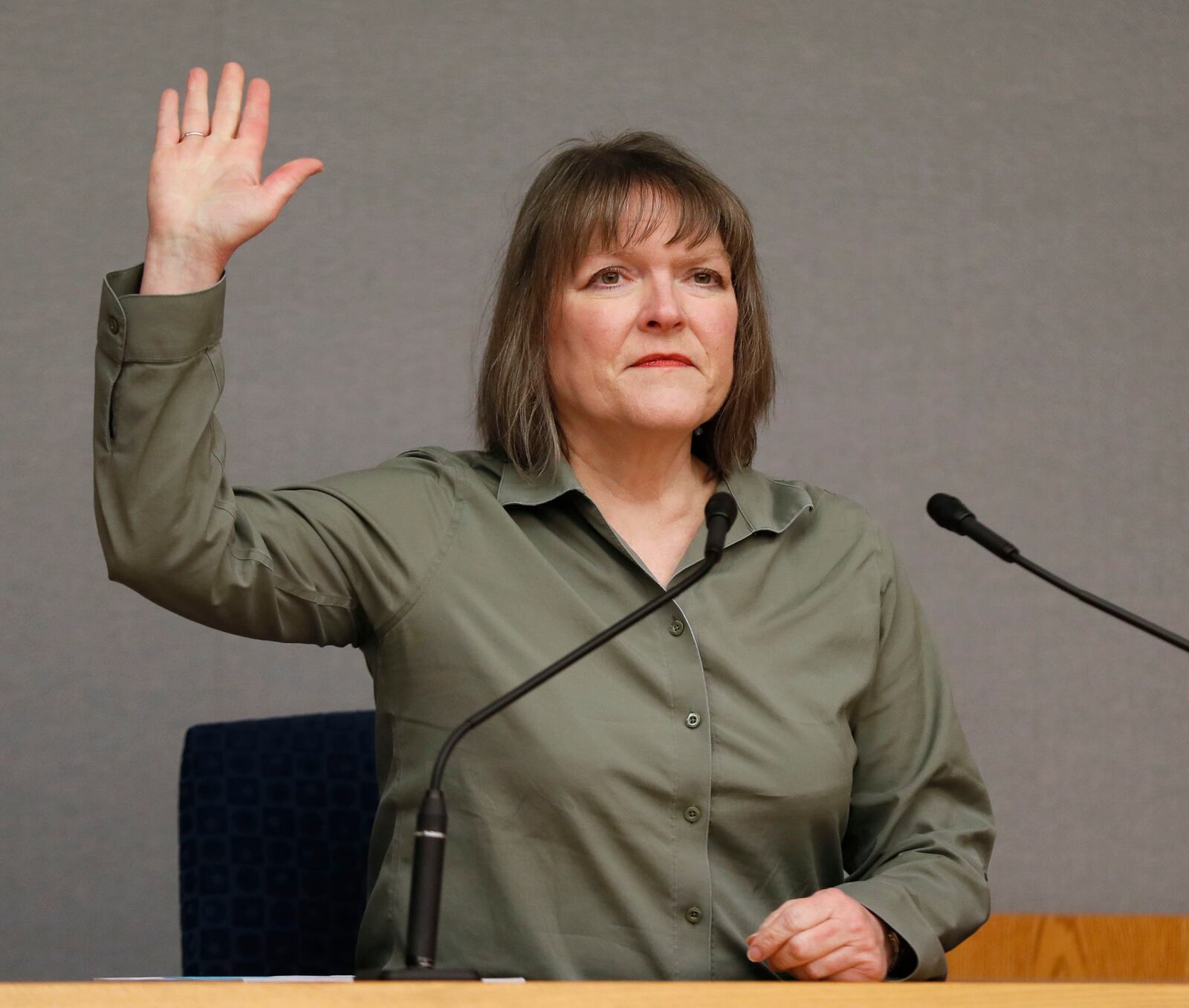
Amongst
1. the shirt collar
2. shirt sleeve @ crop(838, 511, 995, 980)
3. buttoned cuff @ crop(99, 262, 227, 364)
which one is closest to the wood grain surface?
shirt sleeve @ crop(838, 511, 995, 980)

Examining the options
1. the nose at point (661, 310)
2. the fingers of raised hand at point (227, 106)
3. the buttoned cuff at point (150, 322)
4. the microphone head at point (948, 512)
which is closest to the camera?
the buttoned cuff at point (150, 322)

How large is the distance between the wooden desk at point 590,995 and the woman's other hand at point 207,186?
0.64 m

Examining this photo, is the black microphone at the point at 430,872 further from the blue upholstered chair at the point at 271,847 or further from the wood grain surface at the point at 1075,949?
the wood grain surface at the point at 1075,949

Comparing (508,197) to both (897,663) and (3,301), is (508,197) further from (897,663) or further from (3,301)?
(897,663)

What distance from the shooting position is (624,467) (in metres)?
1.95

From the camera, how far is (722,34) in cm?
302

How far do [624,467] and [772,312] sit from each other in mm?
1082

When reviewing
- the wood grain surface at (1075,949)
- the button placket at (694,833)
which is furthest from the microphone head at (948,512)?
the wood grain surface at (1075,949)

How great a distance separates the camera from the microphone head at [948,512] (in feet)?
5.42

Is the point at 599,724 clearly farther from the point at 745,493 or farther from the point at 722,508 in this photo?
the point at 745,493

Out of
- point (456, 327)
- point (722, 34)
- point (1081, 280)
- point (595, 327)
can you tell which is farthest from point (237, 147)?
Result: point (1081, 280)

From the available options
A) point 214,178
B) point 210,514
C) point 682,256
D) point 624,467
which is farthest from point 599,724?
point 214,178

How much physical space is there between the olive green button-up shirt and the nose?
0.65 ft

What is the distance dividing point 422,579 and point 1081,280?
1.78 m
